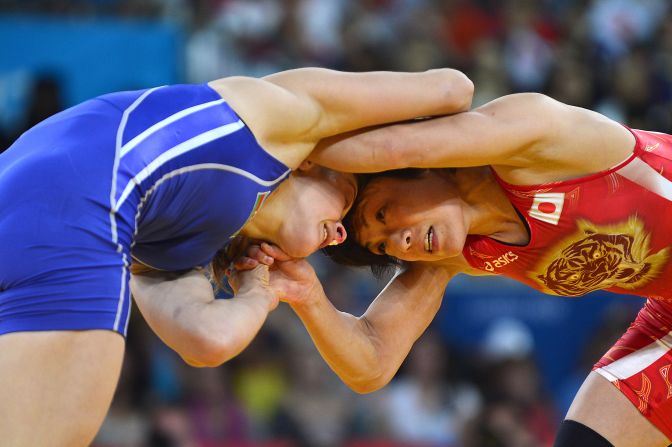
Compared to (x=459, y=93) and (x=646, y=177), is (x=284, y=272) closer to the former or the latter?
(x=459, y=93)

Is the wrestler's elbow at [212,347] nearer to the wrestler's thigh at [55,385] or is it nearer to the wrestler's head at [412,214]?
the wrestler's thigh at [55,385]

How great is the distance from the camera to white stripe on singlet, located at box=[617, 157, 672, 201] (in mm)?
3529

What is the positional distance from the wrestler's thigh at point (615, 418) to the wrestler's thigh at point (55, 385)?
6.19 feet

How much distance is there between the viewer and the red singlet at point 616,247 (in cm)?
353

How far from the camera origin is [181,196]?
10.1 ft

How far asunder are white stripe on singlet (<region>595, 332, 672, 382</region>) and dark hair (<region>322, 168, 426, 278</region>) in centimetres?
93

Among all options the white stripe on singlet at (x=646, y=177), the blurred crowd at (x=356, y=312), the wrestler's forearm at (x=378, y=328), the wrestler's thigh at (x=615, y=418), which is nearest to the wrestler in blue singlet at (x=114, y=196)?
the wrestler's forearm at (x=378, y=328)

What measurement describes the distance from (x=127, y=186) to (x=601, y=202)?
163cm

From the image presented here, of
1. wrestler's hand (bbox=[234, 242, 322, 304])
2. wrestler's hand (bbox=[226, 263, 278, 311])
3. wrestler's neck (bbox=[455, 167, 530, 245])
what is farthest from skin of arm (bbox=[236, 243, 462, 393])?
wrestler's neck (bbox=[455, 167, 530, 245])

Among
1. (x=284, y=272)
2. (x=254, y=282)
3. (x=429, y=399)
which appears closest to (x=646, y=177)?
(x=284, y=272)

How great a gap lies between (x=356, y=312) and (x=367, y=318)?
2.43 meters

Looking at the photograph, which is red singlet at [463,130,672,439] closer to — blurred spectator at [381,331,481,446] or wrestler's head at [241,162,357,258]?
wrestler's head at [241,162,357,258]

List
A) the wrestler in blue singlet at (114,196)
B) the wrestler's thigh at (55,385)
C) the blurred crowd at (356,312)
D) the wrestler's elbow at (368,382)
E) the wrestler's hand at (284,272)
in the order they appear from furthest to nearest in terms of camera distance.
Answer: the blurred crowd at (356,312)
the wrestler's elbow at (368,382)
the wrestler's hand at (284,272)
the wrestler in blue singlet at (114,196)
the wrestler's thigh at (55,385)

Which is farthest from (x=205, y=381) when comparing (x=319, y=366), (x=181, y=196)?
(x=181, y=196)
